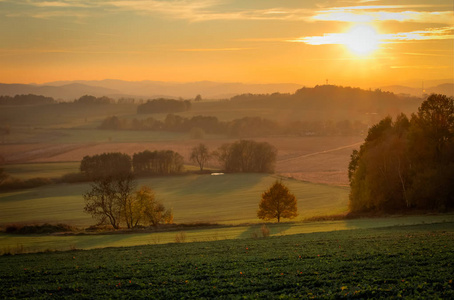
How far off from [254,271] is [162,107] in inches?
5940

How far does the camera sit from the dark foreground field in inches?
592

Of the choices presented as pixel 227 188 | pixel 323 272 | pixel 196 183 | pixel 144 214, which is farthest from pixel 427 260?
pixel 196 183

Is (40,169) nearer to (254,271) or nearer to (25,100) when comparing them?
(254,271)

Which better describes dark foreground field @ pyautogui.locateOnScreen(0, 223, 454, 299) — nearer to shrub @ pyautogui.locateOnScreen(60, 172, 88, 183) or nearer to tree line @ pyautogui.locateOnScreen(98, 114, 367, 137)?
shrub @ pyautogui.locateOnScreen(60, 172, 88, 183)

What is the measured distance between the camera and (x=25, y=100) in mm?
144250

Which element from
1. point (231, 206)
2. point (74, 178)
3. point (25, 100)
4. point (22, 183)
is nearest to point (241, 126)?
point (74, 178)

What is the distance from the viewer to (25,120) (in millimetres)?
123062

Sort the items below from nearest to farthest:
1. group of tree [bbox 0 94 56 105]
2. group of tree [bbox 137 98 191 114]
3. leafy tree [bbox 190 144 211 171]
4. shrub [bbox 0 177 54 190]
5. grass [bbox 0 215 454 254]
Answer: grass [bbox 0 215 454 254] → shrub [bbox 0 177 54 190] → leafy tree [bbox 190 144 211 171] → group of tree [bbox 0 94 56 105] → group of tree [bbox 137 98 191 114]

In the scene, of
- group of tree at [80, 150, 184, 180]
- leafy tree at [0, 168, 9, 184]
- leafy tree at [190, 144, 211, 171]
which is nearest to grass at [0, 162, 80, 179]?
leafy tree at [0, 168, 9, 184]

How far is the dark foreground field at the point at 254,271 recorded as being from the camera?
15047 millimetres

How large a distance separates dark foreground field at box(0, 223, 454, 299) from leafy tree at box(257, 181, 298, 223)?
20.0m

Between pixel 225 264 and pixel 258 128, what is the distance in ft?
373

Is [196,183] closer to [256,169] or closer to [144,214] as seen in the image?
[256,169]

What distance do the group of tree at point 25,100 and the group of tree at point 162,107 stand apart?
3227cm
